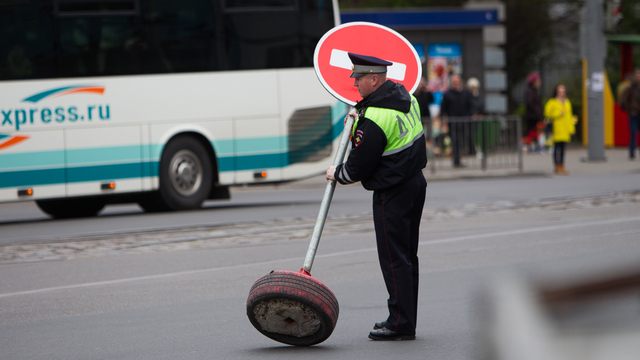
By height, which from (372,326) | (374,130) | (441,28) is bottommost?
(372,326)

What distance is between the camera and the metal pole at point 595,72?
66.7 ft

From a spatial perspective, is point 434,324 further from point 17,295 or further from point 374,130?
point 17,295

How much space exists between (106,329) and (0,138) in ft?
23.7

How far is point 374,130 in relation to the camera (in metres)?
5.09

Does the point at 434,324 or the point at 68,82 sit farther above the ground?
the point at 68,82

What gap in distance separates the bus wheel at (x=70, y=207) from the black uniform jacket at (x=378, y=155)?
9.66 m

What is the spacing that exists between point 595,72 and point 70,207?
1226cm

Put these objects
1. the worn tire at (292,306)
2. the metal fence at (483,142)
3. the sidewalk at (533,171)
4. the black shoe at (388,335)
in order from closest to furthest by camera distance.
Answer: the worn tire at (292,306)
the black shoe at (388,335)
the sidewalk at (533,171)
the metal fence at (483,142)

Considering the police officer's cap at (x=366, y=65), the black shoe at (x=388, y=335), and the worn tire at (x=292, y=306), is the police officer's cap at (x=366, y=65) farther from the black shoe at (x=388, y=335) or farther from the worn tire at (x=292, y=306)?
the black shoe at (x=388, y=335)

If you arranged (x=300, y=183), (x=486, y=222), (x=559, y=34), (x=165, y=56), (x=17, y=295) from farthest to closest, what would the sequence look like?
(x=559, y=34)
(x=300, y=183)
(x=165, y=56)
(x=486, y=222)
(x=17, y=295)

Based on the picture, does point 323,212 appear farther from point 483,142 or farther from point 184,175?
point 483,142

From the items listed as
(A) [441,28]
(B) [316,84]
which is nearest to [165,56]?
(B) [316,84]

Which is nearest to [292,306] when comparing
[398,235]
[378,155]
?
[398,235]

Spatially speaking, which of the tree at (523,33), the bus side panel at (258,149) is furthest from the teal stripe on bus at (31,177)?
the tree at (523,33)
